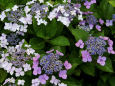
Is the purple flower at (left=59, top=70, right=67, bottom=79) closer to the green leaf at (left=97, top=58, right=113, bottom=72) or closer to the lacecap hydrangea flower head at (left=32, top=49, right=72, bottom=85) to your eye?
the lacecap hydrangea flower head at (left=32, top=49, right=72, bottom=85)

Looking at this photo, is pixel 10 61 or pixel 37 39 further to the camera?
pixel 37 39

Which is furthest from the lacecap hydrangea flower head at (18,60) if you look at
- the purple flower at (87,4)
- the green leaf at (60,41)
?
the purple flower at (87,4)

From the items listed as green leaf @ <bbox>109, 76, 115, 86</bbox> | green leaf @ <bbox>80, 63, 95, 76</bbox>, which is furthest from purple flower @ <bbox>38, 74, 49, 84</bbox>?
green leaf @ <bbox>109, 76, 115, 86</bbox>

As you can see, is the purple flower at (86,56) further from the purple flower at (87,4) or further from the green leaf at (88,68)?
the purple flower at (87,4)

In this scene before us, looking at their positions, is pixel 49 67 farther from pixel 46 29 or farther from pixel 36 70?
pixel 46 29

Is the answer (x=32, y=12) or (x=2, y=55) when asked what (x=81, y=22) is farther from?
(x=2, y=55)

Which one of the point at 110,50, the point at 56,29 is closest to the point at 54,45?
the point at 56,29
